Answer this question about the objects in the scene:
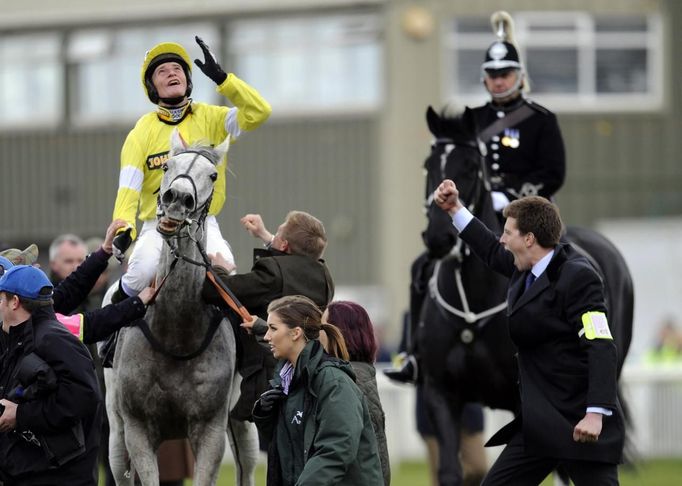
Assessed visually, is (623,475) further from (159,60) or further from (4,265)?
(4,265)

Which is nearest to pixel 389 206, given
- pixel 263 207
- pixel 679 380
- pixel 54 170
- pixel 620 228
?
pixel 263 207

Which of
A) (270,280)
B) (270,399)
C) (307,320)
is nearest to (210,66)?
(270,280)

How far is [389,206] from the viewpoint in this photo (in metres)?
23.5

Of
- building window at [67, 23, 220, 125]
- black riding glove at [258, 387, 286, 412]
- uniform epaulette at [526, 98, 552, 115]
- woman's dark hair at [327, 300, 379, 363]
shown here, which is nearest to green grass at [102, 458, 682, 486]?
uniform epaulette at [526, 98, 552, 115]

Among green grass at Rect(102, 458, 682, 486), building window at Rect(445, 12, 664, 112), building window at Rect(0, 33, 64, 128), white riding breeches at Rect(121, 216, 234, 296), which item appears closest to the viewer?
white riding breeches at Rect(121, 216, 234, 296)

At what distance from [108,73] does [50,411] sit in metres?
20.0

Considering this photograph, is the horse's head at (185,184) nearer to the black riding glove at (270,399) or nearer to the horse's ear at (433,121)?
the black riding glove at (270,399)

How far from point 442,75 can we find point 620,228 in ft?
12.7

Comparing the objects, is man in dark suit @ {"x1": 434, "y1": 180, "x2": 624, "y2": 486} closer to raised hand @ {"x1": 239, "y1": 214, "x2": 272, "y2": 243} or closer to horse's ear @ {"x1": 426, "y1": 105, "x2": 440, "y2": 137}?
raised hand @ {"x1": 239, "y1": 214, "x2": 272, "y2": 243}

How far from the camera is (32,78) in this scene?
25922 mm

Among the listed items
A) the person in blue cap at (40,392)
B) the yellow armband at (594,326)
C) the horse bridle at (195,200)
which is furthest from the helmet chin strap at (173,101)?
the yellow armband at (594,326)

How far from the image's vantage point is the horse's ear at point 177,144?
693 centimetres

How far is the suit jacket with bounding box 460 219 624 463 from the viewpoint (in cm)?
629

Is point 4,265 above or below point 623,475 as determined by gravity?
above
